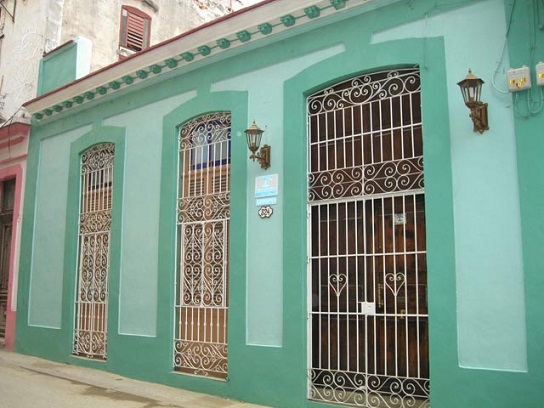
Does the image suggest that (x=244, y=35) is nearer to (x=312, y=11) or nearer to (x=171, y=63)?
(x=312, y=11)

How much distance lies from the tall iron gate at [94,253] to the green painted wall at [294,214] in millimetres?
188

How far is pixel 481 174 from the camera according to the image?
17.7ft

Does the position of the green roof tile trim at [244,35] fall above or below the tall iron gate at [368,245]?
above

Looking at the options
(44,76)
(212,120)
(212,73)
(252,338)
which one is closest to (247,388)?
(252,338)

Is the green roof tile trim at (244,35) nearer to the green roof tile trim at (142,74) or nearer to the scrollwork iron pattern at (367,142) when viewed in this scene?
the scrollwork iron pattern at (367,142)

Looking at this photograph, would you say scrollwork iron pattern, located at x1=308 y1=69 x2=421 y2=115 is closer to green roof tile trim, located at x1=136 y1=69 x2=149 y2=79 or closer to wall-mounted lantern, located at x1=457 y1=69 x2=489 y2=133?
wall-mounted lantern, located at x1=457 y1=69 x2=489 y2=133

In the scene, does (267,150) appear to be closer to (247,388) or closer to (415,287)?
(415,287)

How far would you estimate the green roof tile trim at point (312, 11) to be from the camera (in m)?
6.68

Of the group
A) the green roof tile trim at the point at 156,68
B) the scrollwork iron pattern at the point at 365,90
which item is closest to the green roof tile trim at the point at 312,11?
the scrollwork iron pattern at the point at 365,90

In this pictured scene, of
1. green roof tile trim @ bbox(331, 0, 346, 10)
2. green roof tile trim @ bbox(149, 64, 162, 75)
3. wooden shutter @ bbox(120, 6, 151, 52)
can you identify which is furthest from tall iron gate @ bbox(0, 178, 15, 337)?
green roof tile trim @ bbox(331, 0, 346, 10)

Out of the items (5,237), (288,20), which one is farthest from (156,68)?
(5,237)

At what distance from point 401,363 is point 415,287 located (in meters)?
0.77

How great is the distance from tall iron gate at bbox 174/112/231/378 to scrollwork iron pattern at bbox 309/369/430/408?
1.44 metres

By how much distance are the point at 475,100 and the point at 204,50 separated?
3.97 metres
